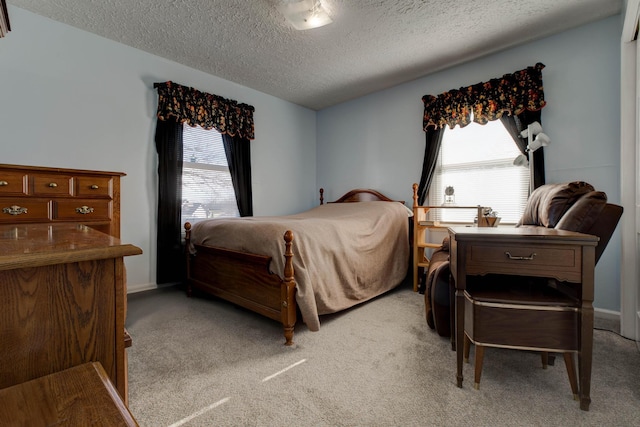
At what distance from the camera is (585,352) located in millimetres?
1310

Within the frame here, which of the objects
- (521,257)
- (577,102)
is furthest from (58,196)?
(577,102)

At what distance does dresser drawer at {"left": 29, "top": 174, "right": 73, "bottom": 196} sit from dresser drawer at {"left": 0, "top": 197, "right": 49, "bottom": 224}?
6 centimetres

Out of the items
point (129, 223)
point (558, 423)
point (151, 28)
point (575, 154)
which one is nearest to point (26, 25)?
point (151, 28)

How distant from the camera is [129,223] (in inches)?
121

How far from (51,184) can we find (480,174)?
12.3ft

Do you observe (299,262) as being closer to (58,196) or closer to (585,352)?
(585,352)

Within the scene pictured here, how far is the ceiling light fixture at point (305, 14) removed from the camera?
7.43 feet

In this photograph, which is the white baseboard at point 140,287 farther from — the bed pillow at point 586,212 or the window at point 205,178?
the bed pillow at point 586,212

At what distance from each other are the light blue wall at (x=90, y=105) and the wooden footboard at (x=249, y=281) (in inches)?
25.8

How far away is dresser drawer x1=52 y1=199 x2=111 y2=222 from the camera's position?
217 cm

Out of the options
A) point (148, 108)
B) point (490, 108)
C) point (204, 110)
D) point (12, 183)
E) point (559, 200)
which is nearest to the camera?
point (559, 200)

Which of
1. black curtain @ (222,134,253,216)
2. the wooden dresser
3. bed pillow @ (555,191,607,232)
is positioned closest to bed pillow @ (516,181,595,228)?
bed pillow @ (555,191,607,232)

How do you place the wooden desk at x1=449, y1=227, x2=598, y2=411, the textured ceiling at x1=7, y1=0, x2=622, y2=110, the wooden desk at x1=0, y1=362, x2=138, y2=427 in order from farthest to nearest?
the textured ceiling at x1=7, y1=0, x2=622, y2=110 → the wooden desk at x1=449, y1=227, x2=598, y2=411 → the wooden desk at x1=0, y1=362, x2=138, y2=427

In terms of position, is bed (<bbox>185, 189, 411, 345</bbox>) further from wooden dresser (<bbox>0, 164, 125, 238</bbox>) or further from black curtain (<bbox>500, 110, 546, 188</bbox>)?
black curtain (<bbox>500, 110, 546, 188</bbox>)
